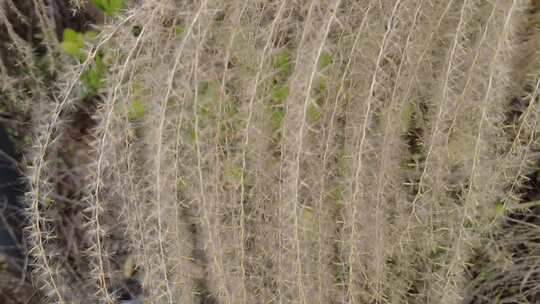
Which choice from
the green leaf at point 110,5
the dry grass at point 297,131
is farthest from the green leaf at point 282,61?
the green leaf at point 110,5

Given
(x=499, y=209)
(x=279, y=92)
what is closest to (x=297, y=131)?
(x=279, y=92)

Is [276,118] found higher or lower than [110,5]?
lower

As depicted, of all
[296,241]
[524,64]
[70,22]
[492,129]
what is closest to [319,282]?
[296,241]

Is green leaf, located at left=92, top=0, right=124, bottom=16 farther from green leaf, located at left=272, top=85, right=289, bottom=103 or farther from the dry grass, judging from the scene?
green leaf, located at left=272, top=85, right=289, bottom=103

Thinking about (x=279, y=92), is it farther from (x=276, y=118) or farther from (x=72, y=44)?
(x=72, y=44)

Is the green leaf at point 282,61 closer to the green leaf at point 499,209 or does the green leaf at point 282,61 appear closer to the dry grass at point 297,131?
the dry grass at point 297,131

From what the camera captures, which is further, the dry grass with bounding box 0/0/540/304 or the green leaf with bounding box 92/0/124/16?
the green leaf with bounding box 92/0/124/16

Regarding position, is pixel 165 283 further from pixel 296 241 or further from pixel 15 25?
pixel 15 25

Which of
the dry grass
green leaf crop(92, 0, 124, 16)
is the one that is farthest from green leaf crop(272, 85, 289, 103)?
green leaf crop(92, 0, 124, 16)
